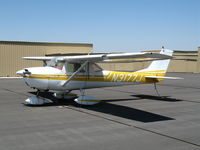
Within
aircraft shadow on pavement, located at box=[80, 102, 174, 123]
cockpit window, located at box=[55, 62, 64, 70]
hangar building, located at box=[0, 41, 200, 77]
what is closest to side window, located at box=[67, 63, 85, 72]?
cockpit window, located at box=[55, 62, 64, 70]

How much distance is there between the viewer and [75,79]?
34.0 ft

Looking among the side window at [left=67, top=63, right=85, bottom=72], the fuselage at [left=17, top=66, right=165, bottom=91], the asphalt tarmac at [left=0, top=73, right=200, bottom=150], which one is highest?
the side window at [left=67, top=63, right=85, bottom=72]

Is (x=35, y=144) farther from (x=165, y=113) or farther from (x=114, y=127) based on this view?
(x=165, y=113)

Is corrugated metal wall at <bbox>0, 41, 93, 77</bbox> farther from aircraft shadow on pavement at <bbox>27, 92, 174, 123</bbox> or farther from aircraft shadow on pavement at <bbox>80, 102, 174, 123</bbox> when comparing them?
aircraft shadow on pavement at <bbox>80, 102, 174, 123</bbox>

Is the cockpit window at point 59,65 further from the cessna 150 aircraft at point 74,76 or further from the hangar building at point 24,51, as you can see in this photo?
the hangar building at point 24,51

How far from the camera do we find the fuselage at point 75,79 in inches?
380

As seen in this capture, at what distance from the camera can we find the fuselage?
31.7 feet

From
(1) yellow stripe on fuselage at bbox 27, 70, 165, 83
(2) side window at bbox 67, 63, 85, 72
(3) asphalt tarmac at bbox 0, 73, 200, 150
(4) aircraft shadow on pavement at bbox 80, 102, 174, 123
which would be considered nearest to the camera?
(3) asphalt tarmac at bbox 0, 73, 200, 150

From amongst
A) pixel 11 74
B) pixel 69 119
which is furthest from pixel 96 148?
pixel 11 74

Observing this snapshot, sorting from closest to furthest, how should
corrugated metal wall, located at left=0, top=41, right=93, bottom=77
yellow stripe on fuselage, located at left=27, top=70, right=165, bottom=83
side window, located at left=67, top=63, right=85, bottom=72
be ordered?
yellow stripe on fuselage, located at left=27, top=70, right=165, bottom=83, side window, located at left=67, top=63, right=85, bottom=72, corrugated metal wall, located at left=0, top=41, right=93, bottom=77

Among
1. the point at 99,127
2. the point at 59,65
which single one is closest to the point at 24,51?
the point at 59,65

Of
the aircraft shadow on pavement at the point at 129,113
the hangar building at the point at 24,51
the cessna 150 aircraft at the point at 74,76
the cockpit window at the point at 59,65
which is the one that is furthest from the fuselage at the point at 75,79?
the hangar building at the point at 24,51

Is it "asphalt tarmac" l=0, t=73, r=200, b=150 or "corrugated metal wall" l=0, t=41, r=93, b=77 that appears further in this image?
"corrugated metal wall" l=0, t=41, r=93, b=77

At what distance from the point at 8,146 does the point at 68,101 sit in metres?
6.12
